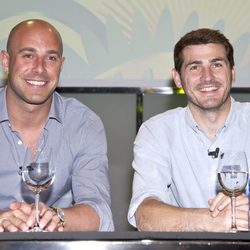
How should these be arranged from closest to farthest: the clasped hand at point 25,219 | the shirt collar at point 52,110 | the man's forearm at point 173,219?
the clasped hand at point 25,219
the man's forearm at point 173,219
the shirt collar at point 52,110

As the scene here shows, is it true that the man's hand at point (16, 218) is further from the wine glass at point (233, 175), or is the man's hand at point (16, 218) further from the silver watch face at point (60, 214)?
the wine glass at point (233, 175)

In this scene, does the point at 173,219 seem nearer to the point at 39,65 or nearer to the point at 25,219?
the point at 25,219

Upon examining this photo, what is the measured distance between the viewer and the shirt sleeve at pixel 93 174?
2162mm

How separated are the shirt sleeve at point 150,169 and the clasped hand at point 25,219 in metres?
0.42

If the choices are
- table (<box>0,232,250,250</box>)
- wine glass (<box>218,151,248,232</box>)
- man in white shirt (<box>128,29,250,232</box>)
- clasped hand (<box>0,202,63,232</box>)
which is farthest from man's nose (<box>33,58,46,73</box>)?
Result: table (<box>0,232,250,250</box>)

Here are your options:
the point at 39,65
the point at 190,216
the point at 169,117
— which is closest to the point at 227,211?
the point at 190,216

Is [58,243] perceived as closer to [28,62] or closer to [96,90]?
[28,62]

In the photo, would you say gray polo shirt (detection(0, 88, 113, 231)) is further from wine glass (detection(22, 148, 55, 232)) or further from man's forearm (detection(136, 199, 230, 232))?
wine glass (detection(22, 148, 55, 232))

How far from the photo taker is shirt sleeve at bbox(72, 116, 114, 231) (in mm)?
2162

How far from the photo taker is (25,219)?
6.06ft

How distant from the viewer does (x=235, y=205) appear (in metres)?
1.88

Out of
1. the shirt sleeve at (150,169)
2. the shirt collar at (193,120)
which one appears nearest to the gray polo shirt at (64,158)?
the shirt sleeve at (150,169)

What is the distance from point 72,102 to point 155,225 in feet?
2.32

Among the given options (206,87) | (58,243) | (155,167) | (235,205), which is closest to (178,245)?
(58,243)
